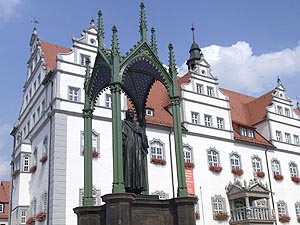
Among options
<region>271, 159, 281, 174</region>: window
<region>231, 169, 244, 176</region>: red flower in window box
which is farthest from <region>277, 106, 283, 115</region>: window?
<region>231, 169, 244, 176</region>: red flower in window box

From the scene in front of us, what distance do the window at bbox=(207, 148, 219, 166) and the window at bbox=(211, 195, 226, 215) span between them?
7.15ft

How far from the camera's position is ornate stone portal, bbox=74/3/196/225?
856 cm

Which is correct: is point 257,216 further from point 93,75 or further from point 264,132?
point 93,75

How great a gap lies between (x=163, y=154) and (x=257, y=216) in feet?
24.4

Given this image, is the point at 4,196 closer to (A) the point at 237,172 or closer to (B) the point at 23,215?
(B) the point at 23,215

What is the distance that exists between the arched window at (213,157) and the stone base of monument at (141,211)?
62.5 ft

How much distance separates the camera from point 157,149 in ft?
85.6

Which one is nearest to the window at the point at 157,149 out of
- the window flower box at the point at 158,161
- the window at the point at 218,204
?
the window flower box at the point at 158,161

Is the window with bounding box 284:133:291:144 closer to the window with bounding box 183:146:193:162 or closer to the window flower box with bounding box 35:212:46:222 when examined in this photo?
the window with bounding box 183:146:193:162

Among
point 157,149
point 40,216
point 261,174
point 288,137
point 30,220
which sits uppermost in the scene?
point 288,137

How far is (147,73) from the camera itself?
36.8 feet

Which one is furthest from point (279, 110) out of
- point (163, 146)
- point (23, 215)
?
point (23, 215)

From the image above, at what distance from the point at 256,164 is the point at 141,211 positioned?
77.9ft

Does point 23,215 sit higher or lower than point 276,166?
lower
